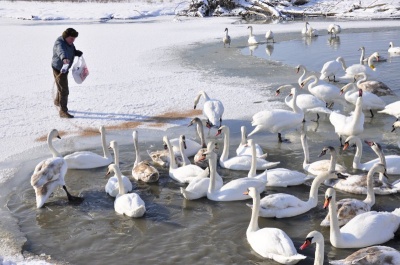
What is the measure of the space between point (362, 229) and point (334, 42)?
17.1 meters

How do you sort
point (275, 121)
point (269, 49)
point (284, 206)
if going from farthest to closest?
point (269, 49) < point (275, 121) < point (284, 206)

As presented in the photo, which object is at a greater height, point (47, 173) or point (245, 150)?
point (47, 173)

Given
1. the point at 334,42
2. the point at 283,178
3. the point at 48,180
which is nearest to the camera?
the point at 48,180

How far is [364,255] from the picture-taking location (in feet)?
16.8

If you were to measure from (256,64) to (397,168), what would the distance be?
9764 millimetres

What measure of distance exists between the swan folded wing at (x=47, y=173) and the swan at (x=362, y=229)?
354cm

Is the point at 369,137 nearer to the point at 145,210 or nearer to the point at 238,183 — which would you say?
the point at 238,183

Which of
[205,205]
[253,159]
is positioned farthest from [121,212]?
[253,159]

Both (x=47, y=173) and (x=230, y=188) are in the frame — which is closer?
(x=230, y=188)

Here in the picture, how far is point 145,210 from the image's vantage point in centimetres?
679

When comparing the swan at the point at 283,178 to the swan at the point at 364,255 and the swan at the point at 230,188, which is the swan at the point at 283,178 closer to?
the swan at the point at 230,188

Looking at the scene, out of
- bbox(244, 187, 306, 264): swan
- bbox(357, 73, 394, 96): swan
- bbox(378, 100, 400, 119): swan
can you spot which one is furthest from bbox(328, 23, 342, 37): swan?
bbox(244, 187, 306, 264): swan

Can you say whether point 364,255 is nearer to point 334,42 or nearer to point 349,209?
point 349,209

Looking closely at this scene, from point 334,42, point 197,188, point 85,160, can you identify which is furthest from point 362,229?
point 334,42
